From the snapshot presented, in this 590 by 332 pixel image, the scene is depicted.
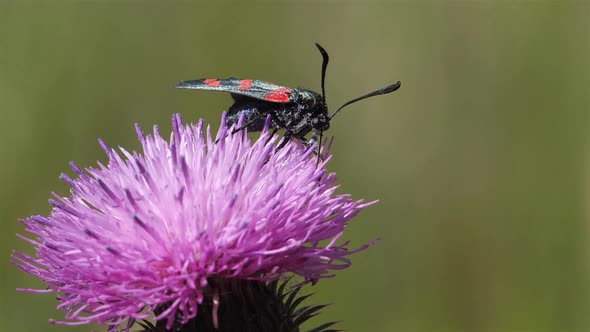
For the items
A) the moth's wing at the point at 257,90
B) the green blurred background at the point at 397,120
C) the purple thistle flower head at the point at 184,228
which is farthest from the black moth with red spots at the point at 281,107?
the green blurred background at the point at 397,120

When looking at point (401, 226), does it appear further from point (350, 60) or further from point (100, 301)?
point (100, 301)

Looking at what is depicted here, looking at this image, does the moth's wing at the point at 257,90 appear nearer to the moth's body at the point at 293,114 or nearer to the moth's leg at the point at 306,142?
the moth's body at the point at 293,114

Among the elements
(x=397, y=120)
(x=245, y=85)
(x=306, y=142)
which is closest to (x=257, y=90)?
(x=245, y=85)

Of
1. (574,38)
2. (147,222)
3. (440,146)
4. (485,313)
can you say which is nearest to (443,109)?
(440,146)

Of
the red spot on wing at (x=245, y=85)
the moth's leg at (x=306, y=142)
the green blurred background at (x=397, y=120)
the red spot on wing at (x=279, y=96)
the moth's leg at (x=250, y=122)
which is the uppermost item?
the green blurred background at (x=397, y=120)

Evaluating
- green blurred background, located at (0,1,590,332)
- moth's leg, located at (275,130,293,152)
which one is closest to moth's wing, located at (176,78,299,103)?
moth's leg, located at (275,130,293,152)

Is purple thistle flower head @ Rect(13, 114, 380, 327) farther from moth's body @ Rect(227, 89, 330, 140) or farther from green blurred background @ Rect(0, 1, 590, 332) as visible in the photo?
green blurred background @ Rect(0, 1, 590, 332)
